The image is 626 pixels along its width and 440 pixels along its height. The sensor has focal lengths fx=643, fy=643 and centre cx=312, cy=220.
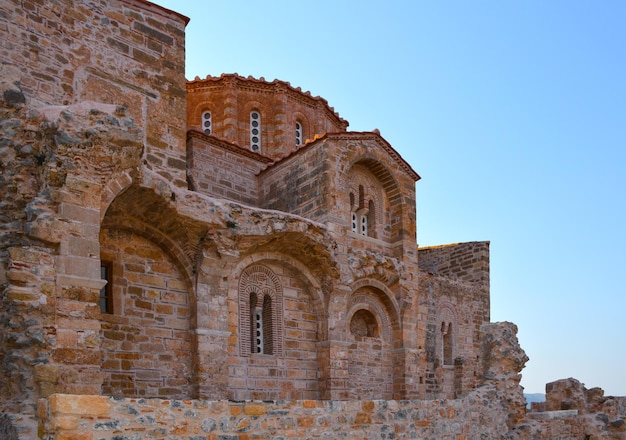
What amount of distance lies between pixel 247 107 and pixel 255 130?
0.69m

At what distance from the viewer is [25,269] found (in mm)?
7652

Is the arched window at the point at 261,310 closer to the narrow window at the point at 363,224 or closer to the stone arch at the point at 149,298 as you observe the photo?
the stone arch at the point at 149,298

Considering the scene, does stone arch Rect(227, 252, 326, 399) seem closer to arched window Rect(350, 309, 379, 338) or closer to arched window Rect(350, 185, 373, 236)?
arched window Rect(350, 309, 379, 338)

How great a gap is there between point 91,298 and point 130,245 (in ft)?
8.06

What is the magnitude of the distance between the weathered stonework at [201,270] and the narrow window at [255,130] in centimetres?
4

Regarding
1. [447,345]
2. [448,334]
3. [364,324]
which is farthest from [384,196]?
[447,345]

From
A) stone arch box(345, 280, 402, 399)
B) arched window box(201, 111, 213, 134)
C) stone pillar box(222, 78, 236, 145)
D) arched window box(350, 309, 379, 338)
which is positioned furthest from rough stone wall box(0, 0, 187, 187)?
arched window box(201, 111, 213, 134)

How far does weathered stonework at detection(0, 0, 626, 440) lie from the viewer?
7.59 metres

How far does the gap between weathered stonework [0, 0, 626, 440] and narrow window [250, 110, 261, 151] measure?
4 cm

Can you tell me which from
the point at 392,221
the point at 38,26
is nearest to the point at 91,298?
the point at 38,26

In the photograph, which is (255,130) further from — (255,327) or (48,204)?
(48,204)

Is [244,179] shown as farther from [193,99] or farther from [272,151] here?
[193,99]

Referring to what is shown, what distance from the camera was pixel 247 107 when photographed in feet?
60.7

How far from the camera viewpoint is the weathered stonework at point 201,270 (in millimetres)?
7586
